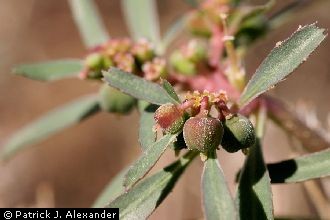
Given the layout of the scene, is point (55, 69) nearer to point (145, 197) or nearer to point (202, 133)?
point (145, 197)

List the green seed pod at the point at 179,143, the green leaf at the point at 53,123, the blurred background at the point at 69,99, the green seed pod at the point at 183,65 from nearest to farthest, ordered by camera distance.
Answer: the green seed pod at the point at 179,143 → the green seed pod at the point at 183,65 → the green leaf at the point at 53,123 → the blurred background at the point at 69,99

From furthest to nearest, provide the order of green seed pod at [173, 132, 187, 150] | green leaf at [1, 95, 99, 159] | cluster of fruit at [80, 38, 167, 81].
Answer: green leaf at [1, 95, 99, 159], cluster of fruit at [80, 38, 167, 81], green seed pod at [173, 132, 187, 150]

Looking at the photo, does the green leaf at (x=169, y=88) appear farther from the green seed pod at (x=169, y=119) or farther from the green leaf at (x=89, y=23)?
the green leaf at (x=89, y=23)

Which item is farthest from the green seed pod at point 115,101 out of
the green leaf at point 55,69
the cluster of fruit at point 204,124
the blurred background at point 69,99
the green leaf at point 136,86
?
the blurred background at point 69,99

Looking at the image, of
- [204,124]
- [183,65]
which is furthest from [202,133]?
[183,65]

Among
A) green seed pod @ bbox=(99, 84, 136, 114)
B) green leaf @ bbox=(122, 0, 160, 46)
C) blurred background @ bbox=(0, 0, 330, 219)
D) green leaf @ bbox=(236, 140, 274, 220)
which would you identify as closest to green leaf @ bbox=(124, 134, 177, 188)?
green leaf @ bbox=(236, 140, 274, 220)

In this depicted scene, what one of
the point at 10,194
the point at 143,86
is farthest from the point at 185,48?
the point at 10,194

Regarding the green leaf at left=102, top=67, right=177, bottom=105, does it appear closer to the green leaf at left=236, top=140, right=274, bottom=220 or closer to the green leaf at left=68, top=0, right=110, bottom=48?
the green leaf at left=236, top=140, right=274, bottom=220
